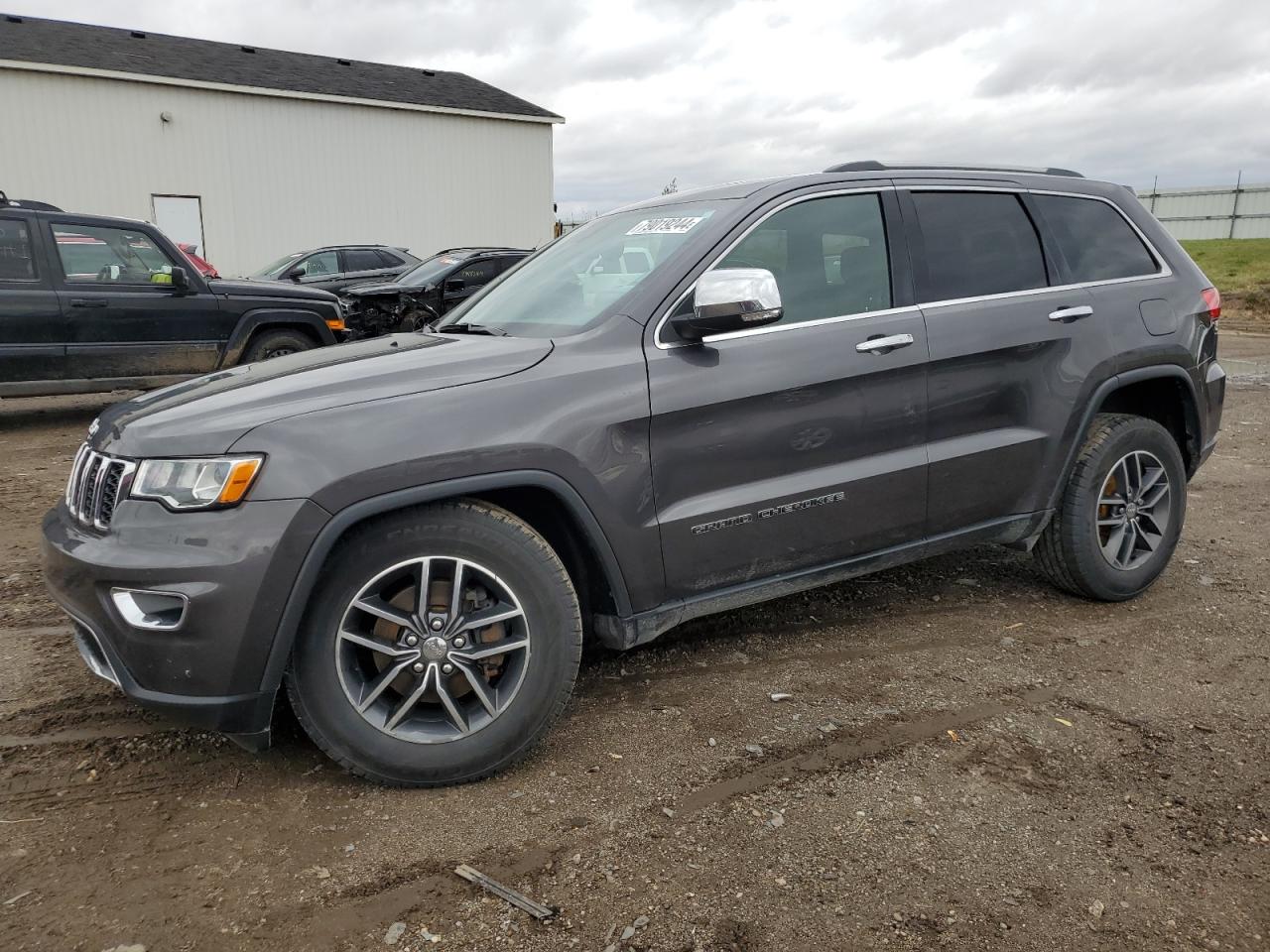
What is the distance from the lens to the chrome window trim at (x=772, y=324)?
3.09 m

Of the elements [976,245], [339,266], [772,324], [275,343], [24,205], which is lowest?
[275,343]

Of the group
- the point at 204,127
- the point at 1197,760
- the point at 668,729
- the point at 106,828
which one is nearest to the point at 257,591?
the point at 106,828

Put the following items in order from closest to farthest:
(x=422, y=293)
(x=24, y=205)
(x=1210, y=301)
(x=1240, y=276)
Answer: (x=1210, y=301), (x=24, y=205), (x=422, y=293), (x=1240, y=276)

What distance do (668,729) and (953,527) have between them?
142 cm

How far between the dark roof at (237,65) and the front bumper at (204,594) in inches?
890

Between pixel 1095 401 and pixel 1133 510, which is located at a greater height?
pixel 1095 401

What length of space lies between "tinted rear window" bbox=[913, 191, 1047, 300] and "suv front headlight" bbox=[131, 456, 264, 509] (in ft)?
8.14

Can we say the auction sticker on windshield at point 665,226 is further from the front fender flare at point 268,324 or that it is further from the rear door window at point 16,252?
the rear door window at point 16,252

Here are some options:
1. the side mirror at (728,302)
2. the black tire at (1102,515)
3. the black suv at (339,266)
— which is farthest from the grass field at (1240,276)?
the side mirror at (728,302)

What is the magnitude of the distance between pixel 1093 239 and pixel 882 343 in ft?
4.81

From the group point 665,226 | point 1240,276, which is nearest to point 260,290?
point 665,226

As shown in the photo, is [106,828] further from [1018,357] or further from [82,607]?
[1018,357]

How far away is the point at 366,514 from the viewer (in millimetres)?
2582

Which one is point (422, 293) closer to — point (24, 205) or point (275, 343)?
point (275, 343)
